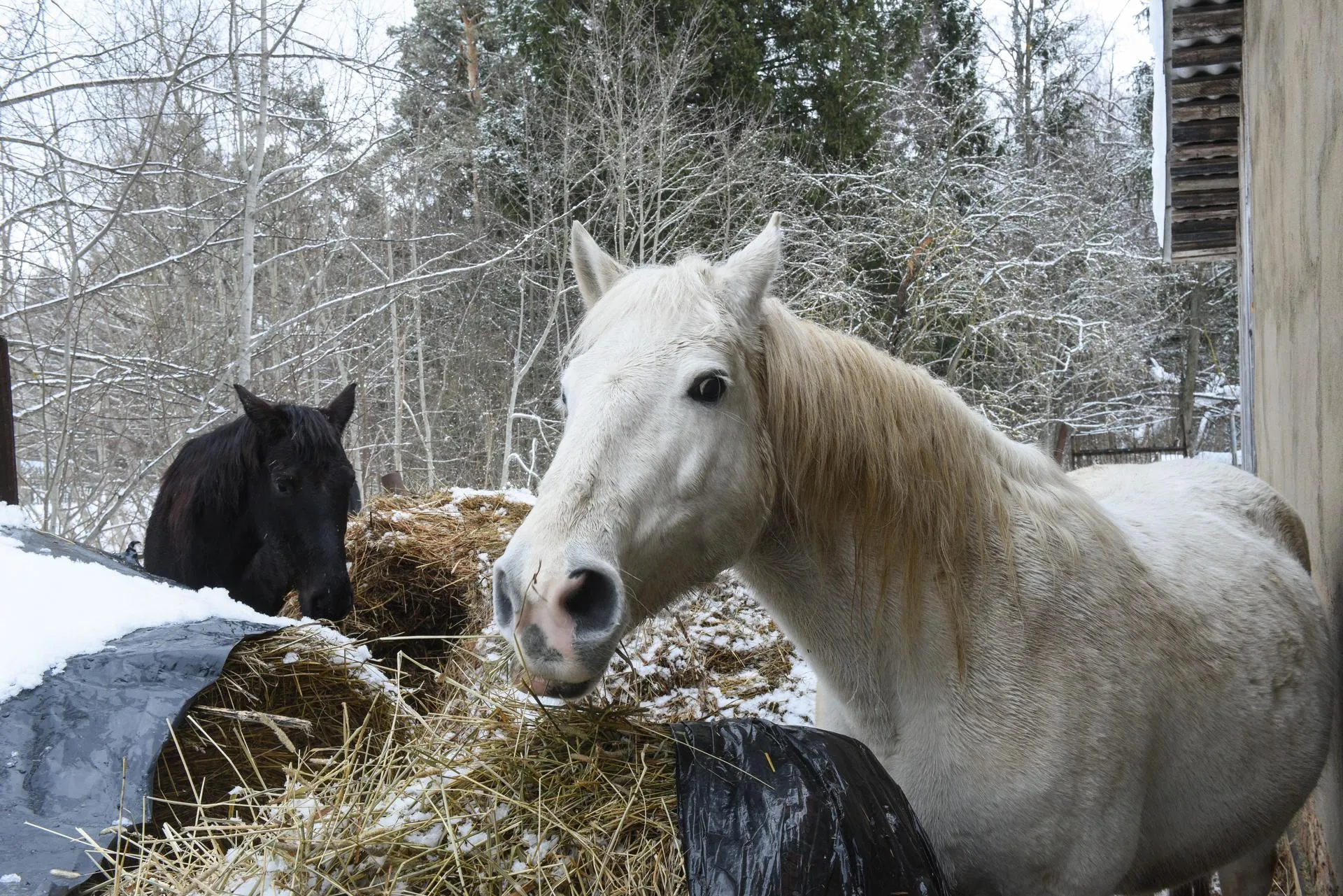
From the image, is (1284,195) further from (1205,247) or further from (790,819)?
(1205,247)

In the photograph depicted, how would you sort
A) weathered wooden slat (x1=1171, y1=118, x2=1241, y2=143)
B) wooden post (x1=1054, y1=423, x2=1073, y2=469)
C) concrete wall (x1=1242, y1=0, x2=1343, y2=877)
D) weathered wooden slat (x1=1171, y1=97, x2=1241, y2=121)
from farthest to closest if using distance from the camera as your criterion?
wooden post (x1=1054, y1=423, x2=1073, y2=469) < weathered wooden slat (x1=1171, y1=118, x2=1241, y2=143) < weathered wooden slat (x1=1171, y1=97, x2=1241, y2=121) < concrete wall (x1=1242, y1=0, x2=1343, y2=877)

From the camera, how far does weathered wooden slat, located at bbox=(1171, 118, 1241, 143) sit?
6.93 metres

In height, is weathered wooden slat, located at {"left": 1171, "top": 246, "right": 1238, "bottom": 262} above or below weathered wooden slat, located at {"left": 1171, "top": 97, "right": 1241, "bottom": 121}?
below

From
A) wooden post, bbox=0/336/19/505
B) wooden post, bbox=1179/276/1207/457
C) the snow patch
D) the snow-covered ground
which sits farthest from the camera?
wooden post, bbox=1179/276/1207/457

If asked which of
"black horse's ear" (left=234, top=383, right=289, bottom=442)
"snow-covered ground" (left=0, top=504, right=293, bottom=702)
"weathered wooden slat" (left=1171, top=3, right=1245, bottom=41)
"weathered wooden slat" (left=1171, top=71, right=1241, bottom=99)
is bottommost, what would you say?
"snow-covered ground" (left=0, top=504, right=293, bottom=702)

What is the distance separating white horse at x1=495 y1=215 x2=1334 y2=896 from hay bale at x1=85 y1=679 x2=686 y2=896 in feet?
0.51

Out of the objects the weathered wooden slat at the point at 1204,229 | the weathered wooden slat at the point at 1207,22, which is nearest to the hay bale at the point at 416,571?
the weathered wooden slat at the point at 1207,22

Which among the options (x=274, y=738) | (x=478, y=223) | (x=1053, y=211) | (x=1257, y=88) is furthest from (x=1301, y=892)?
(x=478, y=223)

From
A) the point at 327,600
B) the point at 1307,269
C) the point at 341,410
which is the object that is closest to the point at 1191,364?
the point at 1307,269

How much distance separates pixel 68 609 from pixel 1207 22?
7137mm

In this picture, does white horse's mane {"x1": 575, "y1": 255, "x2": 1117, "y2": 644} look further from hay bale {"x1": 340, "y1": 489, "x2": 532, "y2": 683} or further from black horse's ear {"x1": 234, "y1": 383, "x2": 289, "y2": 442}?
hay bale {"x1": 340, "y1": 489, "x2": 532, "y2": 683}

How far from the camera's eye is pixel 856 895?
1.46m

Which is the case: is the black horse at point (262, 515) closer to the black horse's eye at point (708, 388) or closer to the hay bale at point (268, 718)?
the hay bale at point (268, 718)

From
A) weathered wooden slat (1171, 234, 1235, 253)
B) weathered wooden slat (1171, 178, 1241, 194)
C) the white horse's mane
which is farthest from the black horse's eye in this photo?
weathered wooden slat (1171, 234, 1235, 253)
